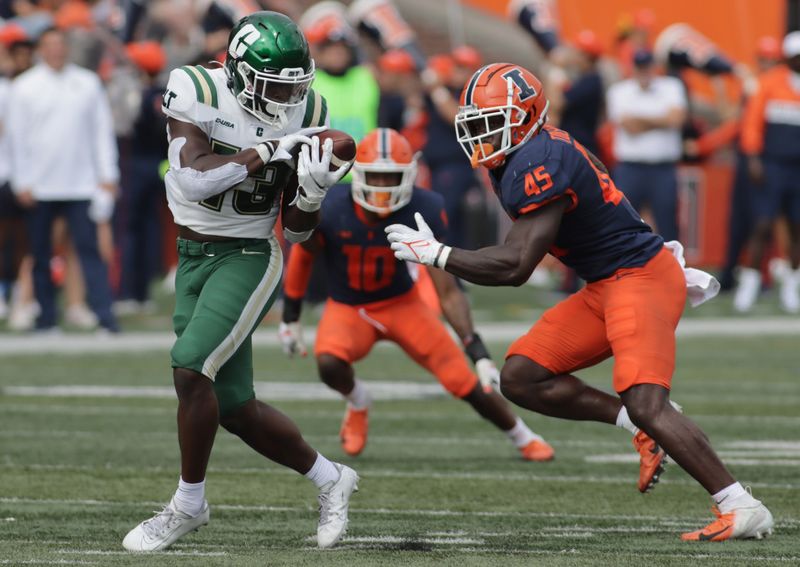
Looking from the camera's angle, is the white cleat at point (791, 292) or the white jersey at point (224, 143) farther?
the white cleat at point (791, 292)

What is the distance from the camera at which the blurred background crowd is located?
1160cm

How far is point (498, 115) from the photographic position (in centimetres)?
544

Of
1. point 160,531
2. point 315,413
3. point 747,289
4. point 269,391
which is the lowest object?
point 747,289

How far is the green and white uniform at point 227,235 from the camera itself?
17.1 feet

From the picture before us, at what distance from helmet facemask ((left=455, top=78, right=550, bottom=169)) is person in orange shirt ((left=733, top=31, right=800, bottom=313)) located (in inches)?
340

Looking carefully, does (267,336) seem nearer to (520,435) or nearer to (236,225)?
(520,435)

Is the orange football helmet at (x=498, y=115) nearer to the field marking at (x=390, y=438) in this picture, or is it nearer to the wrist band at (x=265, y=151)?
the wrist band at (x=265, y=151)

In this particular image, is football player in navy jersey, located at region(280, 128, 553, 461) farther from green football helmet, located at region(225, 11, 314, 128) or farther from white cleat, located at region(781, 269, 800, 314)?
white cleat, located at region(781, 269, 800, 314)

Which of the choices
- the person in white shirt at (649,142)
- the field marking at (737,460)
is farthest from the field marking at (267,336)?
the field marking at (737,460)

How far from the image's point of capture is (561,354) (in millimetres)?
5805

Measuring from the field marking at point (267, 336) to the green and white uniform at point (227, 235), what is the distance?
581 centimetres

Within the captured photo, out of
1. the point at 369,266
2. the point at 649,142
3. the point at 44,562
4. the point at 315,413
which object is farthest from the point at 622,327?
the point at 649,142

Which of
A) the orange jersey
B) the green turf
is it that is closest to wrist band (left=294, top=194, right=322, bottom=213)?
the green turf

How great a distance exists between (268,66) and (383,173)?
219 centimetres
